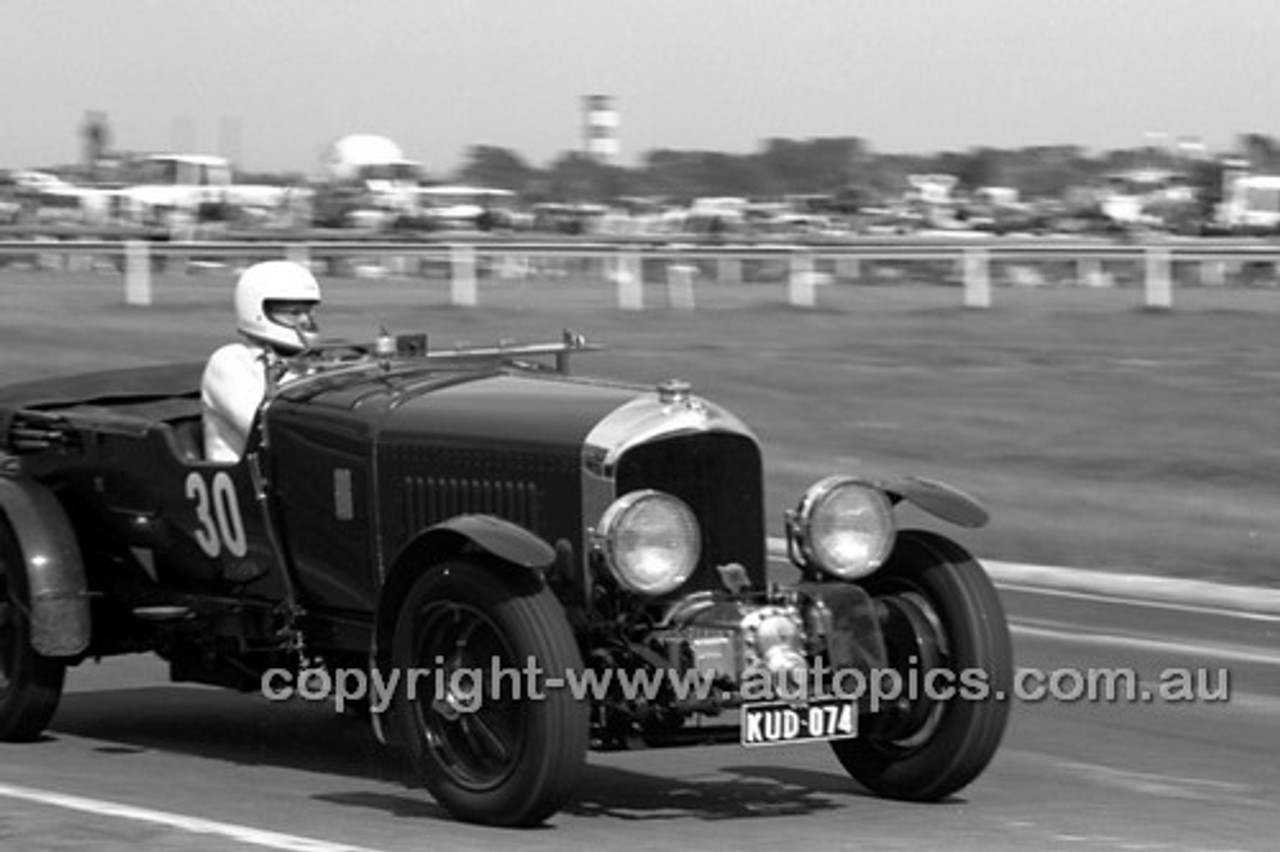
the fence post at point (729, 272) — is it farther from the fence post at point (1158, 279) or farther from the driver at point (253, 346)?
the driver at point (253, 346)

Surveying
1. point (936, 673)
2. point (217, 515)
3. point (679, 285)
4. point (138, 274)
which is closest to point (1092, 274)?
point (679, 285)

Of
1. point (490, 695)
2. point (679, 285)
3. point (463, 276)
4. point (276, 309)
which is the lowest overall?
point (679, 285)

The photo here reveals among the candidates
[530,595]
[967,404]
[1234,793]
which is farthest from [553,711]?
[967,404]

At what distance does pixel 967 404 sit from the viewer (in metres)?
22.0

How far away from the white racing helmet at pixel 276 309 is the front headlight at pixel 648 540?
209 cm

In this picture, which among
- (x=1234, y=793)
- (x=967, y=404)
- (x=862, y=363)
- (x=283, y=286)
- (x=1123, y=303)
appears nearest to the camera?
(x=1234, y=793)

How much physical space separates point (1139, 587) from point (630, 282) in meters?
17.0

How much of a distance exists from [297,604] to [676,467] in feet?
5.14

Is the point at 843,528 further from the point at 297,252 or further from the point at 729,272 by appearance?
the point at 729,272

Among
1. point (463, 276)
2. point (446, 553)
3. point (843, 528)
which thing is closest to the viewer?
point (446, 553)

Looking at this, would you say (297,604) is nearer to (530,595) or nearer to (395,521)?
(395,521)

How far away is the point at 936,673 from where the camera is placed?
798cm

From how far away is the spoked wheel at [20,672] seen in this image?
920 centimetres

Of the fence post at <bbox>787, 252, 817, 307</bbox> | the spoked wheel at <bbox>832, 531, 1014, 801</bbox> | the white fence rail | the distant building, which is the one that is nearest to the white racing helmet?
the spoked wheel at <bbox>832, 531, 1014, 801</bbox>
